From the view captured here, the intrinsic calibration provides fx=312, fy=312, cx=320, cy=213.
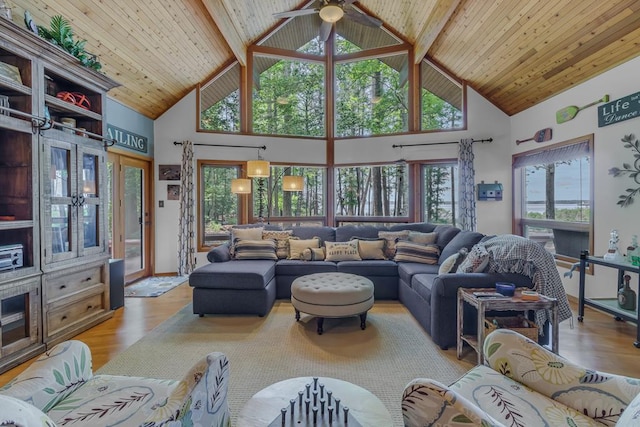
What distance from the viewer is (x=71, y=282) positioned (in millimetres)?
3043

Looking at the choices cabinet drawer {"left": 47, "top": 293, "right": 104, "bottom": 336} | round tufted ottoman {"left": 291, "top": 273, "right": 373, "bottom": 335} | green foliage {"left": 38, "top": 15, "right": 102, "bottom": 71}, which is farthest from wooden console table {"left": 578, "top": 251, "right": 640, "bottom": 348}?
green foliage {"left": 38, "top": 15, "right": 102, "bottom": 71}

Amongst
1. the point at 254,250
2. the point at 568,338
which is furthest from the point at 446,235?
the point at 254,250

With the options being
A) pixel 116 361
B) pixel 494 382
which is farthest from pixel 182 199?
pixel 494 382

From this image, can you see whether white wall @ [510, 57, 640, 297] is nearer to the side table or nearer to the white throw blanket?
the white throw blanket

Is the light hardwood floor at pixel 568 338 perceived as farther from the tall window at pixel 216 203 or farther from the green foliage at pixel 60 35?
the green foliage at pixel 60 35

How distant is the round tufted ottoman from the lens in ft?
9.91

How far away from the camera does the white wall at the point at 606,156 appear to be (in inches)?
135

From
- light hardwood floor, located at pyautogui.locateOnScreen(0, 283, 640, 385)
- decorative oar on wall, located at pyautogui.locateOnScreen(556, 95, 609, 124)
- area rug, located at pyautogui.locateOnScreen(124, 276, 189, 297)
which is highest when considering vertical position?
decorative oar on wall, located at pyautogui.locateOnScreen(556, 95, 609, 124)

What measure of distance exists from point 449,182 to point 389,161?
1.20 metres

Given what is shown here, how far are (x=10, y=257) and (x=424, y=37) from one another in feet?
20.3

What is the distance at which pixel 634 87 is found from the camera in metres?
3.37

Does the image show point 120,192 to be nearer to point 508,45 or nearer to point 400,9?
point 400,9

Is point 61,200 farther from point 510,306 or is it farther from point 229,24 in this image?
point 510,306

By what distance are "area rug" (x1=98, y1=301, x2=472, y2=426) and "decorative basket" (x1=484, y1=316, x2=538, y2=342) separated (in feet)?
1.21
